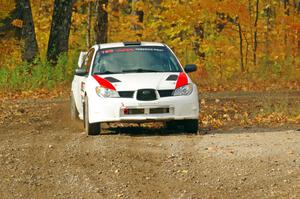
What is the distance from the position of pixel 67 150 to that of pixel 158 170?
7.27 ft

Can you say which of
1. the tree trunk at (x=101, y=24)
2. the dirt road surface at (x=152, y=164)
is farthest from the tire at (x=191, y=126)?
the tree trunk at (x=101, y=24)

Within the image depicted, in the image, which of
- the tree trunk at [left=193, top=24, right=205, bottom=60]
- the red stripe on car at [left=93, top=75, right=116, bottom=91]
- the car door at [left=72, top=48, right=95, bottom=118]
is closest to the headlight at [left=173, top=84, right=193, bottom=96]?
the red stripe on car at [left=93, top=75, right=116, bottom=91]

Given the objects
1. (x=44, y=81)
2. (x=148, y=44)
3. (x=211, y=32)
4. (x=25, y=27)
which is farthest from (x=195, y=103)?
Answer: (x=211, y=32)

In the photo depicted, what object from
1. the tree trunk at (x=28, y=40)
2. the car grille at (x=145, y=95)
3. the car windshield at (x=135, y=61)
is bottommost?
the tree trunk at (x=28, y=40)

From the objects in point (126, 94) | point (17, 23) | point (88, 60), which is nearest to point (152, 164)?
point (126, 94)

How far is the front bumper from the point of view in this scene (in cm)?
1348

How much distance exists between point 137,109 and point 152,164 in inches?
122

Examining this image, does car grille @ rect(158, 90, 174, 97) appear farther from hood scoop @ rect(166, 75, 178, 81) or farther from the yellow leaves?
the yellow leaves

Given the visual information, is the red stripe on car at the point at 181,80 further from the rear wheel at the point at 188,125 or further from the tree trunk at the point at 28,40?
the tree trunk at the point at 28,40

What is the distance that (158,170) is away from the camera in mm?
10102

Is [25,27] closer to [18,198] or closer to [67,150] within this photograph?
[67,150]

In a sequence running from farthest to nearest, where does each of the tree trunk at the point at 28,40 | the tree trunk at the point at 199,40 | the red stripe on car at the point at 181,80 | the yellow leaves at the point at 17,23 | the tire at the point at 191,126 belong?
Result: the tree trunk at the point at 199,40, the yellow leaves at the point at 17,23, the tree trunk at the point at 28,40, the tire at the point at 191,126, the red stripe on car at the point at 181,80

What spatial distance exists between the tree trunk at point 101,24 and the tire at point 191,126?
55.7ft

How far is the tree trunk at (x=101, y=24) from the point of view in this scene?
102 feet
